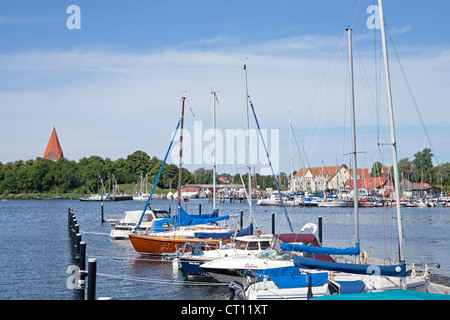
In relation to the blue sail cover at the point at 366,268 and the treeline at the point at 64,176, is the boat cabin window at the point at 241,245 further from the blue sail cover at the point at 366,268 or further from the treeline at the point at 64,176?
the treeline at the point at 64,176

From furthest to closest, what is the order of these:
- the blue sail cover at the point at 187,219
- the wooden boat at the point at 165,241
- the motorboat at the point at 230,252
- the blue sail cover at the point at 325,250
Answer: the blue sail cover at the point at 187,219
the wooden boat at the point at 165,241
the motorboat at the point at 230,252
the blue sail cover at the point at 325,250

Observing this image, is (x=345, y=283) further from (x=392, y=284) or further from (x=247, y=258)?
(x=247, y=258)

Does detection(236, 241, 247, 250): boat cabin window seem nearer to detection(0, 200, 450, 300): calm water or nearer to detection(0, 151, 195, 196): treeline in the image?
detection(0, 200, 450, 300): calm water

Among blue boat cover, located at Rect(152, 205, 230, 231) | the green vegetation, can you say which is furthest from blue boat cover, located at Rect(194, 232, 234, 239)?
the green vegetation

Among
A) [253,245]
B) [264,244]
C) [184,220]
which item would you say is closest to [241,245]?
[253,245]

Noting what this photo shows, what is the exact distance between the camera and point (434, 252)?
38.6 m

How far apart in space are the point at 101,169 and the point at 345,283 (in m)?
176

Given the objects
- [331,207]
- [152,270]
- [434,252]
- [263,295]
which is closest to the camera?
[263,295]

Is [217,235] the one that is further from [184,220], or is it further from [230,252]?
[184,220]

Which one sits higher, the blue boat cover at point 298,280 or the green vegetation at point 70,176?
the green vegetation at point 70,176

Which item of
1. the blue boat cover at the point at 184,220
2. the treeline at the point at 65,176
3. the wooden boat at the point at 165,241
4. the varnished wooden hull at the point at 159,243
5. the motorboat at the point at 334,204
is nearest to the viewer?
the wooden boat at the point at 165,241

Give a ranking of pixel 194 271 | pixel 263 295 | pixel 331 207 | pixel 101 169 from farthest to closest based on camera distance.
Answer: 1. pixel 101 169
2. pixel 331 207
3. pixel 194 271
4. pixel 263 295

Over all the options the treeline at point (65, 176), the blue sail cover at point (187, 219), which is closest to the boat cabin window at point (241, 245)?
the blue sail cover at point (187, 219)
